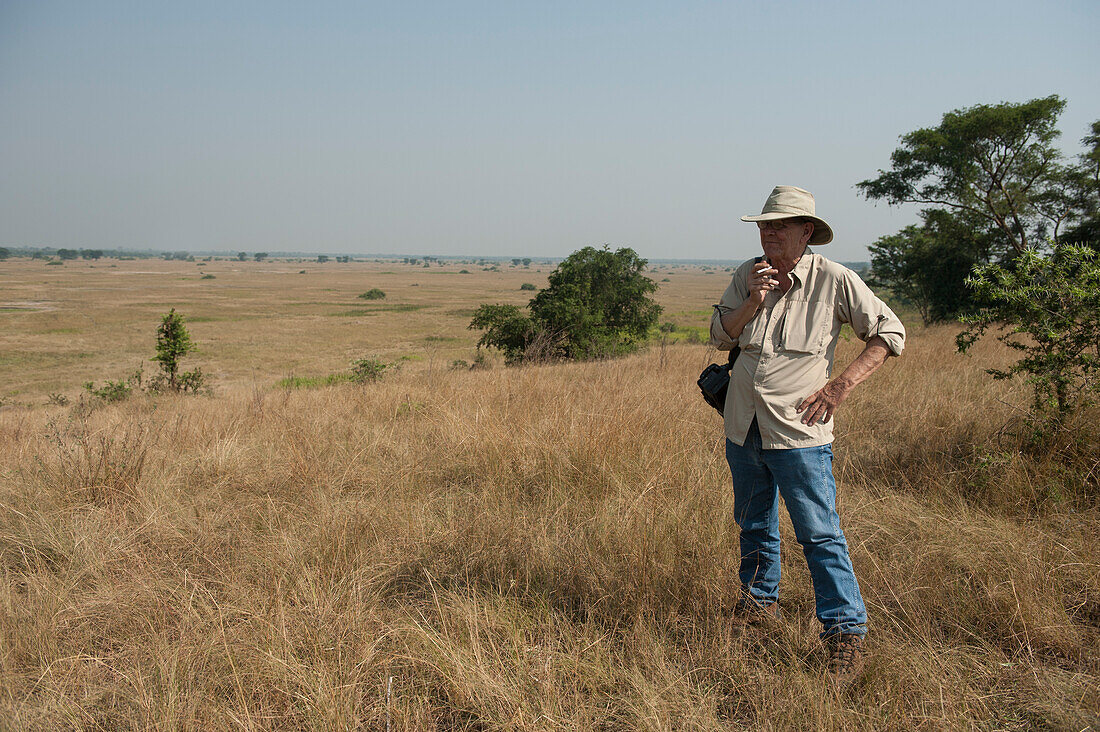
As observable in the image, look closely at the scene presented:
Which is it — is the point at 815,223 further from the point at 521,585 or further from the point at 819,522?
the point at 521,585

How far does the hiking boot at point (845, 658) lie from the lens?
2.09 metres

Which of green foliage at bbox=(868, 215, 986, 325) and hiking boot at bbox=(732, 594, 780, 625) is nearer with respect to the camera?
hiking boot at bbox=(732, 594, 780, 625)

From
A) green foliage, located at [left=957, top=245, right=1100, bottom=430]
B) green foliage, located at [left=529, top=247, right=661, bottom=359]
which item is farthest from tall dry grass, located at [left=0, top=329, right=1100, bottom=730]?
green foliage, located at [left=529, top=247, right=661, bottom=359]

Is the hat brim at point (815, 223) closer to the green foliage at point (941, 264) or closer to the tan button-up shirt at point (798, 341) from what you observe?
the tan button-up shirt at point (798, 341)

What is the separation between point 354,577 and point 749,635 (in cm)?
173

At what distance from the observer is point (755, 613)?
8.04ft

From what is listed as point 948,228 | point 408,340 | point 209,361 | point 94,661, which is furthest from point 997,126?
point 209,361

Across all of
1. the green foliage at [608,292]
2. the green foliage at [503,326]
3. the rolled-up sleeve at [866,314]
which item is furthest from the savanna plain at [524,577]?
the green foliage at [608,292]

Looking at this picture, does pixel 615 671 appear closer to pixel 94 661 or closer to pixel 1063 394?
pixel 94 661

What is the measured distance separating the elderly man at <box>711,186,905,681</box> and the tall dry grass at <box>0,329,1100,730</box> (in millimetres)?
218

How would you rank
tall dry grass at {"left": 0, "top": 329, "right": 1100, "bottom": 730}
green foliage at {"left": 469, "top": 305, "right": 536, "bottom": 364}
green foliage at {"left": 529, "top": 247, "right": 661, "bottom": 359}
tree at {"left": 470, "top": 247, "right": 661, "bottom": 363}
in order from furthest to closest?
1. green foliage at {"left": 529, "top": 247, "right": 661, "bottom": 359}
2. green foliage at {"left": 469, "top": 305, "right": 536, "bottom": 364}
3. tree at {"left": 470, "top": 247, "right": 661, "bottom": 363}
4. tall dry grass at {"left": 0, "top": 329, "right": 1100, "bottom": 730}

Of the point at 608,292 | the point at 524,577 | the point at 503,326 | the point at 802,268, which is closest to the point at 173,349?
the point at 503,326

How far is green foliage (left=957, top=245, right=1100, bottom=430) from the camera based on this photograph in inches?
135

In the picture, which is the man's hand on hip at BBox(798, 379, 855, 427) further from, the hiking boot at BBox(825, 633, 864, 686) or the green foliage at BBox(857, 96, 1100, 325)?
the green foliage at BBox(857, 96, 1100, 325)
